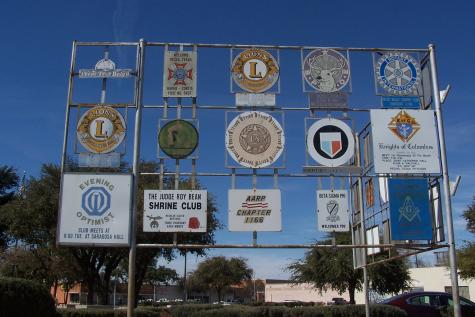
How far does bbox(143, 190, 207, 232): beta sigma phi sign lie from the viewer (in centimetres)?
1025

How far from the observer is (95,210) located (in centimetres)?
1016

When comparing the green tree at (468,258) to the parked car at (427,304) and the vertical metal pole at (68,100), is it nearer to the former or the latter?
the parked car at (427,304)

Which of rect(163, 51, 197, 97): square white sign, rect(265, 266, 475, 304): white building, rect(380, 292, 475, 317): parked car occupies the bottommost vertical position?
rect(380, 292, 475, 317): parked car

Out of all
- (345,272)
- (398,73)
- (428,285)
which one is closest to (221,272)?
(428,285)

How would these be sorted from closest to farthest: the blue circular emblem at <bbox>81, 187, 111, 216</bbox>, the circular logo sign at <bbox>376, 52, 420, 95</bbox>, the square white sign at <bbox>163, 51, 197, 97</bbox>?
the blue circular emblem at <bbox>81, 187, 111, 216</bbox> → the square white sign at <bbox>163, 51, 197, 97</bbox> → the circular logo sign at <bbox>376, 52, 420, 95</bbox>

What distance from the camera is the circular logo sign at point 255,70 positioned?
443 inches

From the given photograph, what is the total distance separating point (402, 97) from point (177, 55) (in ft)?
15.6

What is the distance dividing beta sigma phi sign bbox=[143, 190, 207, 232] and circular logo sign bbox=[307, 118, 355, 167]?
2465 millimetres

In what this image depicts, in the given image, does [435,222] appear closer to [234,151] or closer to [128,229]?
[234,151]

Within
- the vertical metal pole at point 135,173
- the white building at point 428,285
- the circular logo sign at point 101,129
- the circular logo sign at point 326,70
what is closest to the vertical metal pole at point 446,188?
the circular logo sign at point 326,70

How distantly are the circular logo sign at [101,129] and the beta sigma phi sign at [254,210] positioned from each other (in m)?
2.45

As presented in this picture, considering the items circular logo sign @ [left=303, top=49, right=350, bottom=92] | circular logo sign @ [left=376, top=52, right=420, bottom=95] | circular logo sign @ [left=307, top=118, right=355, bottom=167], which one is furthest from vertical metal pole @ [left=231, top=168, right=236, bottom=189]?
circular logo sign @ [left=376, top=52, right=420, bottom=95]

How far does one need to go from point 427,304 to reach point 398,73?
10330 millimetres

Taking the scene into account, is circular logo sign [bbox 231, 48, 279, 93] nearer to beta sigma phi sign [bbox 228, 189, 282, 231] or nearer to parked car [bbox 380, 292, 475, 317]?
beta sigma phi sign [bbox 228, 189, 282, 231]
